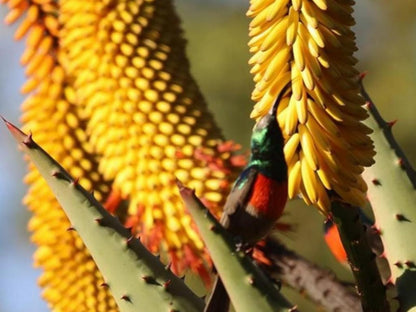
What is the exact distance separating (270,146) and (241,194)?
0.12m

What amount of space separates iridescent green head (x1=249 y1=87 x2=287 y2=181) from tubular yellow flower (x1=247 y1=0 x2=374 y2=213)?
0.02 metres

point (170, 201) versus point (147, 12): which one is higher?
point (147, 12)

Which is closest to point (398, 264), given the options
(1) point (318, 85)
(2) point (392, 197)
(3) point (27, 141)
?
(2) point (392, 197)

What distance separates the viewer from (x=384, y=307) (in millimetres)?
1655

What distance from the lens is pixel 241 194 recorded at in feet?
6.01

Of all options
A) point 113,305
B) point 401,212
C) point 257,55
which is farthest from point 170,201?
point 257,55

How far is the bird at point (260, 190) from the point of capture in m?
1.72

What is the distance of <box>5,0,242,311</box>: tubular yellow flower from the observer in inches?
99.5

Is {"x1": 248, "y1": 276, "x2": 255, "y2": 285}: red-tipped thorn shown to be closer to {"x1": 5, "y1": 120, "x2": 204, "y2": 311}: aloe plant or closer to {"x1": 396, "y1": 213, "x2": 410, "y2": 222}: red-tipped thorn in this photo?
{"x1": 5, "y1": 120, "x2": 204, "y2": 311}: aloe plant

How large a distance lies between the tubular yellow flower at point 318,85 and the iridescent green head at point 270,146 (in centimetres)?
2

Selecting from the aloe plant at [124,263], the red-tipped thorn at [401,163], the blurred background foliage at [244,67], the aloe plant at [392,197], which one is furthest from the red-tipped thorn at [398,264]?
the blurred background foliage at [244,67]

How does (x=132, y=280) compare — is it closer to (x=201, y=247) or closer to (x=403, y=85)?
(x=201, y=247)

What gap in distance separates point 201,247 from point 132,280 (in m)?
0.72

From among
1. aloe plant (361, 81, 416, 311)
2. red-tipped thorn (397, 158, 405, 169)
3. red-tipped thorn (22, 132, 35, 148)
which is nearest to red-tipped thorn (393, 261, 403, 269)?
aloe plant (361, 81, 416, 311)
